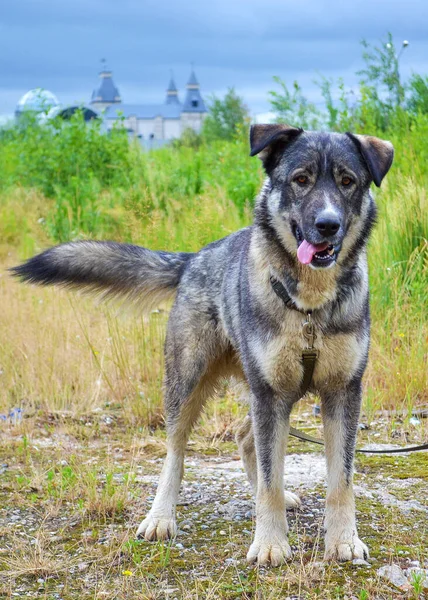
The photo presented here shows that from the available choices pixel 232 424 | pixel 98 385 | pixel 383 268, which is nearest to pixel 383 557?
pixel 232 424

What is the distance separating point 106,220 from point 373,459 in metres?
6.73

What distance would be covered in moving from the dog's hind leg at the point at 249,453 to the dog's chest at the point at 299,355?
929 mm

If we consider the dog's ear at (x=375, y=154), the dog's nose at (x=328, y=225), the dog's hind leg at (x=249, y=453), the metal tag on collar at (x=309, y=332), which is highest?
→ the dog's ear at (x=375, y=154)

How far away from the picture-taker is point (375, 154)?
384cm

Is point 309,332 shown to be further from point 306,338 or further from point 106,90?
point 106,90

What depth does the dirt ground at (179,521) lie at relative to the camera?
3.54 meters

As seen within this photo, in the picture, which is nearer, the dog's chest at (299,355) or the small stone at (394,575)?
the small stone at (394,575)

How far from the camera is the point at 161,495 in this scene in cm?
429

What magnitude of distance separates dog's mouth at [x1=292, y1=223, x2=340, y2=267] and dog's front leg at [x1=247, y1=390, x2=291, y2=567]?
635mm

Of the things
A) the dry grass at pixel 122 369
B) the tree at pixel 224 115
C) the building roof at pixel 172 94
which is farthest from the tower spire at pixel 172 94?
the dry grass at pixel 122 369

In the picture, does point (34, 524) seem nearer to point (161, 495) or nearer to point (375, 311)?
point (161, 495)

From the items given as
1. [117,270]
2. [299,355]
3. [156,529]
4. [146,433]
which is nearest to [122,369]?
[146,433]

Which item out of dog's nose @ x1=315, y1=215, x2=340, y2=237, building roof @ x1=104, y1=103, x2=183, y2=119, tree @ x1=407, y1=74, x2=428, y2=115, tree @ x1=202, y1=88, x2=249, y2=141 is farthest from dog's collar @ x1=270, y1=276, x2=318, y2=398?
building roof @ x1=104, y1=103, x2=183, y2=119

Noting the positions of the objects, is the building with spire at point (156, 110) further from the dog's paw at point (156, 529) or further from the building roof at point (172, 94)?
the dog's paw at point (156, 529)
